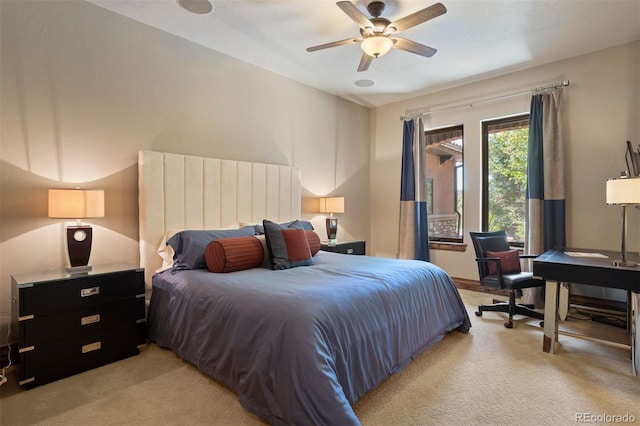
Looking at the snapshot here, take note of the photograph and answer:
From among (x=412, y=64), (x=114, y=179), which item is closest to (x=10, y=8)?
(x=114, y=179)

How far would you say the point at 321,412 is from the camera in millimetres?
1551

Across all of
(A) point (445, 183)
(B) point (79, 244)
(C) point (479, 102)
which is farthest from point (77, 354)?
(C) point (479, 102)

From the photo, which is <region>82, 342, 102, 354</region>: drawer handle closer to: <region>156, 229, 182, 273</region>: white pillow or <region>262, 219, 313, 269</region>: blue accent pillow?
<region>156, 229, 182, 273</region>: white pillow

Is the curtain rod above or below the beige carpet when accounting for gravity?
above

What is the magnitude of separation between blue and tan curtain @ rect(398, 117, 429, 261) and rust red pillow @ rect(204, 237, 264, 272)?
296cm

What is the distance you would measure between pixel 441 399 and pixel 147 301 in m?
2.52

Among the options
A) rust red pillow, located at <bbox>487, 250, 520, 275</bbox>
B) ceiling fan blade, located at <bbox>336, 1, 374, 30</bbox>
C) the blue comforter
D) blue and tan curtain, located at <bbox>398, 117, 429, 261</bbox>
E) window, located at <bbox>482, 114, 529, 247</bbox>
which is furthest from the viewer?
blue and tan curtain, located at <bbox>398, 117, 429, 261</bbox>

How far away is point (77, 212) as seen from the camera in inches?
95.1

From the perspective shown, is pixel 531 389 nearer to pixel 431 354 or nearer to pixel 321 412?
pixel 431 354

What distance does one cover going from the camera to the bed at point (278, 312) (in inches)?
64.7

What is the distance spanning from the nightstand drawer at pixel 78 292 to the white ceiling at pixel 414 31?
2.31m

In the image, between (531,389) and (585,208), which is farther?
(585,208)

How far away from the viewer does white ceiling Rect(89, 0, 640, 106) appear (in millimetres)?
2875

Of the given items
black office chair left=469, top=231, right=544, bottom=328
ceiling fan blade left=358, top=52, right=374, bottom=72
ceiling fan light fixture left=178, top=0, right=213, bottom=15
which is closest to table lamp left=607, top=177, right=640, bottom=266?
black office chair left=469, top=231, right=544, bottom=328
